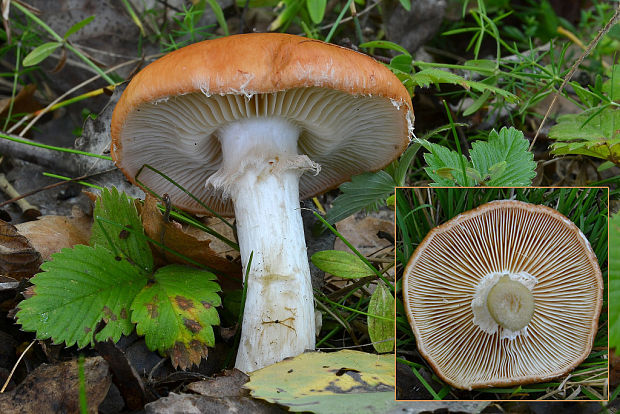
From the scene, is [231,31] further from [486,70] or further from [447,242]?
[447,242]

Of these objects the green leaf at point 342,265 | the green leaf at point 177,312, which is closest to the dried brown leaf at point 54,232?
the green leaf at point 177,312

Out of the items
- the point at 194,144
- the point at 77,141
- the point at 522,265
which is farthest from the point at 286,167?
the point at 77,141

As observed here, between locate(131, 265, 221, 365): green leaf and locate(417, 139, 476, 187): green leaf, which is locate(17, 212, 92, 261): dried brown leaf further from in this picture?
locate(417, 139, 476, 187): green leaf

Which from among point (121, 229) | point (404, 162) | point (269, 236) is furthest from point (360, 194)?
point (121, 229)

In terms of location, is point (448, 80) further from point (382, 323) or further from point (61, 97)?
point (61, 97)

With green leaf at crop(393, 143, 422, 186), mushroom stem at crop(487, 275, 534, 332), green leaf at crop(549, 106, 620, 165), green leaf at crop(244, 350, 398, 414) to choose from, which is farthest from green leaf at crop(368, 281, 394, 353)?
green leaf at crop(549, 106, 620, 165)

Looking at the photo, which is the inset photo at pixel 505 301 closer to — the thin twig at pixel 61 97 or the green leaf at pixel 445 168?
the green leaf at pixel 445 168
